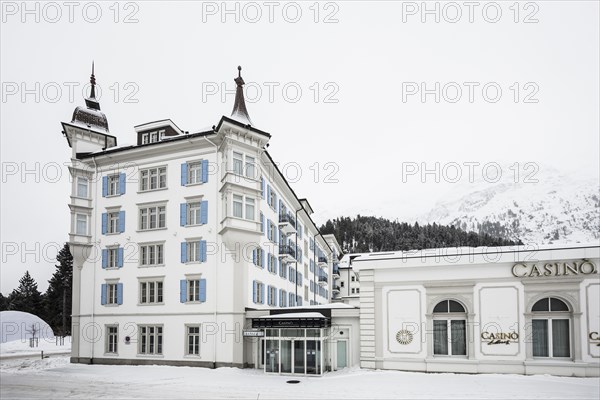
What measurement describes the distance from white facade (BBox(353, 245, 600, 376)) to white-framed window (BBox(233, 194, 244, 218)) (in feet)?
27.9

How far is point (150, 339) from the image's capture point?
36.6 metres

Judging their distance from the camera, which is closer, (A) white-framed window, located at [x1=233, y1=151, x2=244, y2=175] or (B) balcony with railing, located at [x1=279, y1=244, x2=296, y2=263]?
(A) white-framed window, located at [x1=233, y1=151, x2=244, y2=175]

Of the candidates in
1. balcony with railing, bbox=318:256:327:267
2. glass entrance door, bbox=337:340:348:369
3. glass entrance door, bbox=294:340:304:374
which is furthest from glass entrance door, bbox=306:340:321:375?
balcony with railing, bbox=318:256:327:267

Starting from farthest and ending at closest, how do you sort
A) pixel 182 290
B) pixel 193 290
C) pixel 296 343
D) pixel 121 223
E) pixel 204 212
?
1. pixel 121 223
2. pixel 204 212
3. pixel 182 290
4. pixel 193 290
5. pixel 296 343

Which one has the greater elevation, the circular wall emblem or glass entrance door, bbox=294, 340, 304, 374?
the circular wall emblem

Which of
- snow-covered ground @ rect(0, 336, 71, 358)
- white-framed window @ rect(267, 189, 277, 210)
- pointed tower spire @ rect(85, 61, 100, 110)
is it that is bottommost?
snow-covered ground @ rect(0, 336, 71, 358)

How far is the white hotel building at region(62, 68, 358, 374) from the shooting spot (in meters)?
34.0

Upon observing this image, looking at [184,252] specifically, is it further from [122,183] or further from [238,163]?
[122,183]

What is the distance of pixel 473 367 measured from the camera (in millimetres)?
29156

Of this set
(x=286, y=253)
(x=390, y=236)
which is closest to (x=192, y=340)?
(x=286, y=253)

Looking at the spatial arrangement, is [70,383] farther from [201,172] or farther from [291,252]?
[291,252]

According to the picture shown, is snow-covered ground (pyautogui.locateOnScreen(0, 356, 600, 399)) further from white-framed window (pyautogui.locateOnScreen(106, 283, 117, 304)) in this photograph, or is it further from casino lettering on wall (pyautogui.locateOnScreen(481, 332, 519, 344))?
white-framed window (pyautogui.locateOnScreen(106, 283, 117, 304))

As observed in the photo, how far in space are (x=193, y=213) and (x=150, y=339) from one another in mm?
8986

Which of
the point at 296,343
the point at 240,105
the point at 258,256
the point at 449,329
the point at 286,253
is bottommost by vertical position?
the point at 296,343
